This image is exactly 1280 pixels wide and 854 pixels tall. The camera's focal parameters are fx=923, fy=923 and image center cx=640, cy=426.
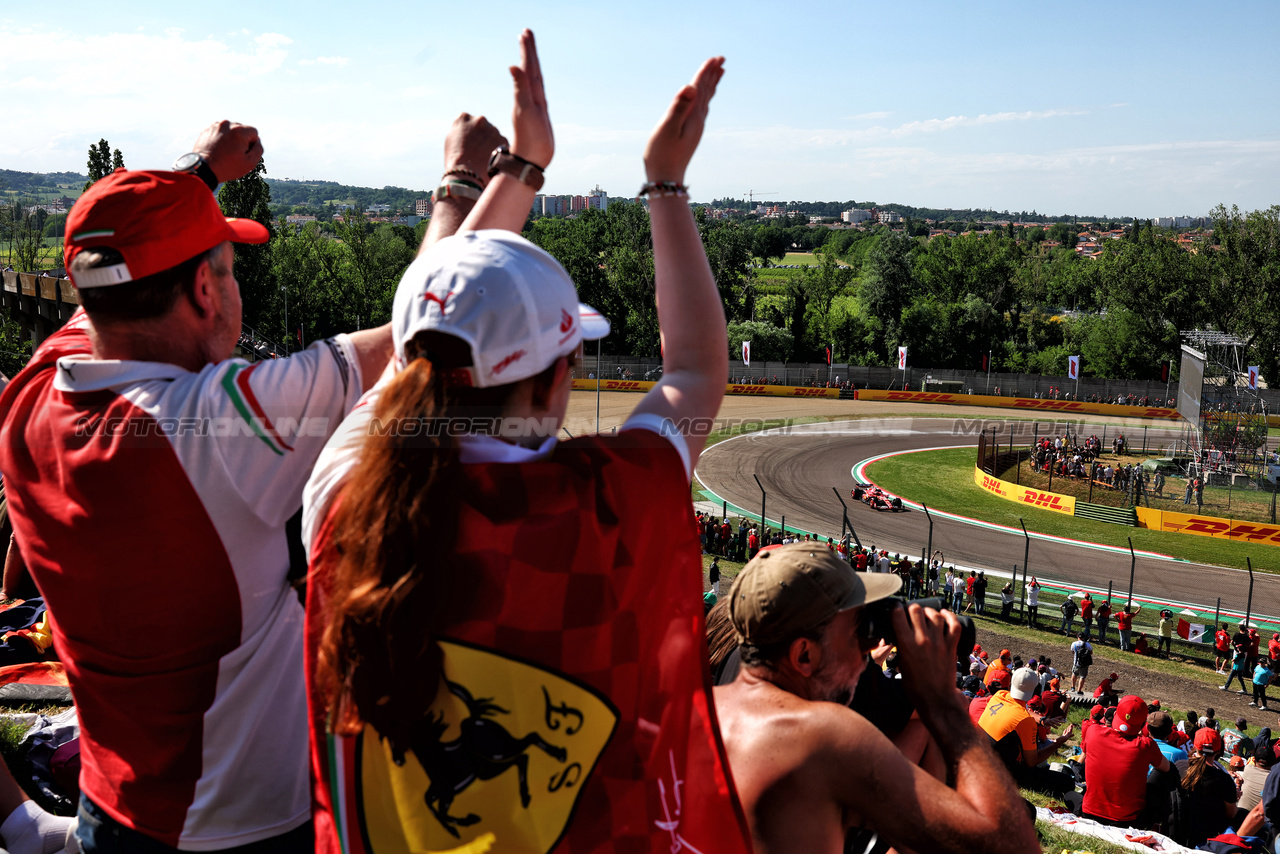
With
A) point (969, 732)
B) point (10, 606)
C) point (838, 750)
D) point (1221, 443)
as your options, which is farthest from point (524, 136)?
point (1221, 443)

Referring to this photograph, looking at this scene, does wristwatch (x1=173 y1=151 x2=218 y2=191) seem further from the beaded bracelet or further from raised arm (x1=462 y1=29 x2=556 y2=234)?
the beaded bracelet

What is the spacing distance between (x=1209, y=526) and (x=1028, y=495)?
6094 mm

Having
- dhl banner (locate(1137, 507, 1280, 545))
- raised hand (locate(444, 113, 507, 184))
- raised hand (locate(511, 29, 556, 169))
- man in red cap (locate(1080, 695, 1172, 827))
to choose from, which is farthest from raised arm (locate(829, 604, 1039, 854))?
dhl banner (locate(1137, 507, 1280, 545))

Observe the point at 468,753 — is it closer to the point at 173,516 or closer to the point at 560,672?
the point at 560,672

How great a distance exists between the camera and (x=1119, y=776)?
7.50m

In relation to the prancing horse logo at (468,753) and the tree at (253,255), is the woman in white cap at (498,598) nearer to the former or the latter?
the prancing horse logo at (468,753)

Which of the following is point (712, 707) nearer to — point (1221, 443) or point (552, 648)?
point (552, 648)

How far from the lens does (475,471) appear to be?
4.12 ft

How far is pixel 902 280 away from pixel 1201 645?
5663 cm

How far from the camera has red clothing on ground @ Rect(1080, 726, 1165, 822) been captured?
24.6 ft

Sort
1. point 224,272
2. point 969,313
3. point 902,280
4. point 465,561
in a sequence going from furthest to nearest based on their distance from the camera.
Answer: point 902,280 < point 969,313 < point 224,272 < point 465,561

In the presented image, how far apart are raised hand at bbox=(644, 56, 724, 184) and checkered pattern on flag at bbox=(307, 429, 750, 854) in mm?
592

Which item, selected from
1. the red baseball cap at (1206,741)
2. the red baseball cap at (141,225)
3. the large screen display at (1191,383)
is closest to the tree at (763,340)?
the large screen display at (1191,383)

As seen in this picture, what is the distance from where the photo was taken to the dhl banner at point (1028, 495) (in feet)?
114
